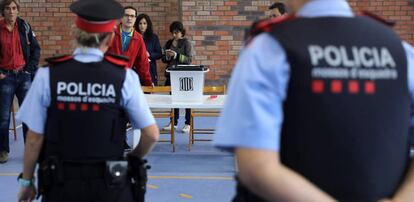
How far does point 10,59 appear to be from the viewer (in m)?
5.79

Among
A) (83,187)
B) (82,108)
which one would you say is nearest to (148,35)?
(82,108)

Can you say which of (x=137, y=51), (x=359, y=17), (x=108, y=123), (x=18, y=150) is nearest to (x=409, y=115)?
(x=359, y=17)

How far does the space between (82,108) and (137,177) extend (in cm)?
42

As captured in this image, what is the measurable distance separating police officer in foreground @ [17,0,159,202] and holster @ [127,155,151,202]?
0.12 meters

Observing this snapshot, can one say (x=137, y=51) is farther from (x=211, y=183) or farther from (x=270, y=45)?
(x=270, y=45)

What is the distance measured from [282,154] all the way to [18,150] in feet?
18.7

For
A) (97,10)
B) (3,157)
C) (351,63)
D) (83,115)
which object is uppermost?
(97,10)

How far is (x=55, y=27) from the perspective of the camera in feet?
33.0

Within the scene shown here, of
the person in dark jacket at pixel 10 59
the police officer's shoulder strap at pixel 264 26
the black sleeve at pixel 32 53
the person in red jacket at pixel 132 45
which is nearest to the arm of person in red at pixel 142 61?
the person in red jacket at pixel 132 45

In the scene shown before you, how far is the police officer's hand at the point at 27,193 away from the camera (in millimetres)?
2414

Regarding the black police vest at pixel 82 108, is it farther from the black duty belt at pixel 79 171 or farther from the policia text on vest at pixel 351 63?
the policia text on vest at pixel 351 63

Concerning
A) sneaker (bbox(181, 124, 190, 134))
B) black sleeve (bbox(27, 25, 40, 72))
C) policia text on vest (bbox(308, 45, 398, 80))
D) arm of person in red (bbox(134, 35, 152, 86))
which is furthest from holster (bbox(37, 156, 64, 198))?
sneaker (bbox(181, 124, 190, 134))

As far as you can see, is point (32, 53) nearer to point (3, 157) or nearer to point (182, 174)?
point (3, 157)

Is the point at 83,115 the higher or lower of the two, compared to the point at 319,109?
lower
